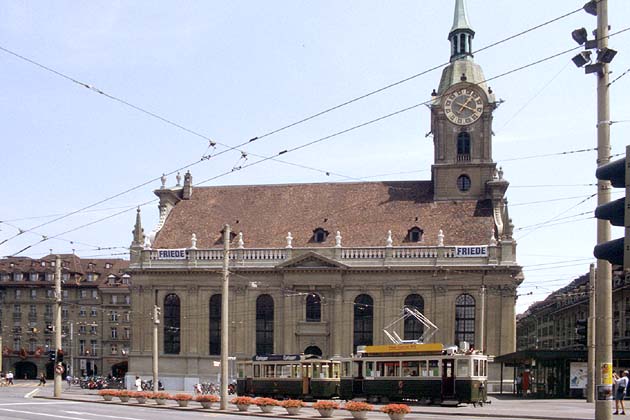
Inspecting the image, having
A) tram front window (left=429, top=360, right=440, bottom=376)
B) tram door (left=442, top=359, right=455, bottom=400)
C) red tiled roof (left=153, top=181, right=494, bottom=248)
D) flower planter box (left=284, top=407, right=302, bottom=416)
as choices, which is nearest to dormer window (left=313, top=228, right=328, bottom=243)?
red tiled roof (left=153, top=181, right=494, bottom=248)

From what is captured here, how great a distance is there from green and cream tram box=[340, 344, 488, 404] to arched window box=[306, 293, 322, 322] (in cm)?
2436

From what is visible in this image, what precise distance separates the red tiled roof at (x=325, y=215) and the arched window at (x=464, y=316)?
4.37 metres

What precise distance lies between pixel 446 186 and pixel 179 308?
77.5 ft

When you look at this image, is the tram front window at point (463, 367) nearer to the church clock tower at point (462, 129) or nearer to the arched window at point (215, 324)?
the church clock tower at point (462, 129)

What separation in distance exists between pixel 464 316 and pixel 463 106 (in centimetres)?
1651

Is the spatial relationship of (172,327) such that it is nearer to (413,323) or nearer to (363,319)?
(363,319)

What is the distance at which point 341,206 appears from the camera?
247ft

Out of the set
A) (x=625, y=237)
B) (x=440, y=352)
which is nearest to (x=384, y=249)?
(x=440, y=352)

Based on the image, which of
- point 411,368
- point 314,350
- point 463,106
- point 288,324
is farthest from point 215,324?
point 411,368

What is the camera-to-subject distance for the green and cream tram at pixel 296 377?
48.4 metres

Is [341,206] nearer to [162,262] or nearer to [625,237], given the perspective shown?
[162,262]

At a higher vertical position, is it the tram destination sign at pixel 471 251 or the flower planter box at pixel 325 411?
the tram destination sign at pixel 471 251

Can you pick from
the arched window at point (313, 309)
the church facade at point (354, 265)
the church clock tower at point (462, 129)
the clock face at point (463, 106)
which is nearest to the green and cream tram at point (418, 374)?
the church facade at point (354, 265)

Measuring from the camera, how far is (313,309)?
71250 millimetres
